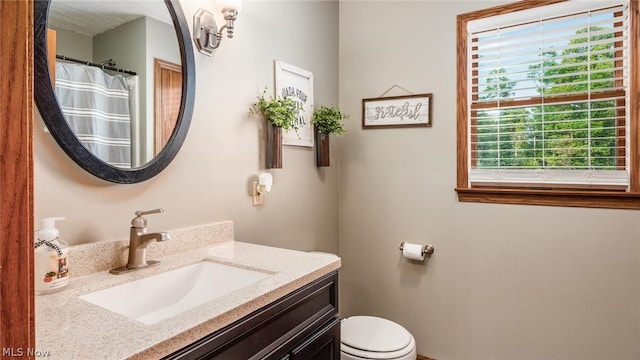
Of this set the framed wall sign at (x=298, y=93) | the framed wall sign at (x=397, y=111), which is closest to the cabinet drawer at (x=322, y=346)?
the framed wall sign at (x=298, y=93)

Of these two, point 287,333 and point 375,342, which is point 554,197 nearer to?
point 375,342

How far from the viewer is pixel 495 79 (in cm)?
202

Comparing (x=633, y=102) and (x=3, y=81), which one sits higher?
(x=633, y=102)

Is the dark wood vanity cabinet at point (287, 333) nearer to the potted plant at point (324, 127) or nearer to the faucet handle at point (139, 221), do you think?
the faucet handle at point (139, 221)

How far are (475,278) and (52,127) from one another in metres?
2.09

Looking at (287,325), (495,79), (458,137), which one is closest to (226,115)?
(287,325)

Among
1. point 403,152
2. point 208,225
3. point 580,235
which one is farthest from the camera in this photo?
point 403,152

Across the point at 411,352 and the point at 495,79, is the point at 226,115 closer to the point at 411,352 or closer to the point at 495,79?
the point at 411,352

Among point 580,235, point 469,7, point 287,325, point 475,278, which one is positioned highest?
point 469,7

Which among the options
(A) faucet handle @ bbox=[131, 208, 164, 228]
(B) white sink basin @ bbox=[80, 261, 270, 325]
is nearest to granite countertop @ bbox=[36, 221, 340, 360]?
(B) white sink basin @ bbox=[80, 261, 270, 325]

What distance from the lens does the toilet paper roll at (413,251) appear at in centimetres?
213

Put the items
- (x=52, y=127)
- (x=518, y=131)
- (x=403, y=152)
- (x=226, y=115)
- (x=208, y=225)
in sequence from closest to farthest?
(x=52, y=127) < (x=208, y=225) < (x=226, y=115) < (x=518, y=131) < (x=403, y=152)

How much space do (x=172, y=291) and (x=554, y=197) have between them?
1.86m

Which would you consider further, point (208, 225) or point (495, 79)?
point (495, 79)
